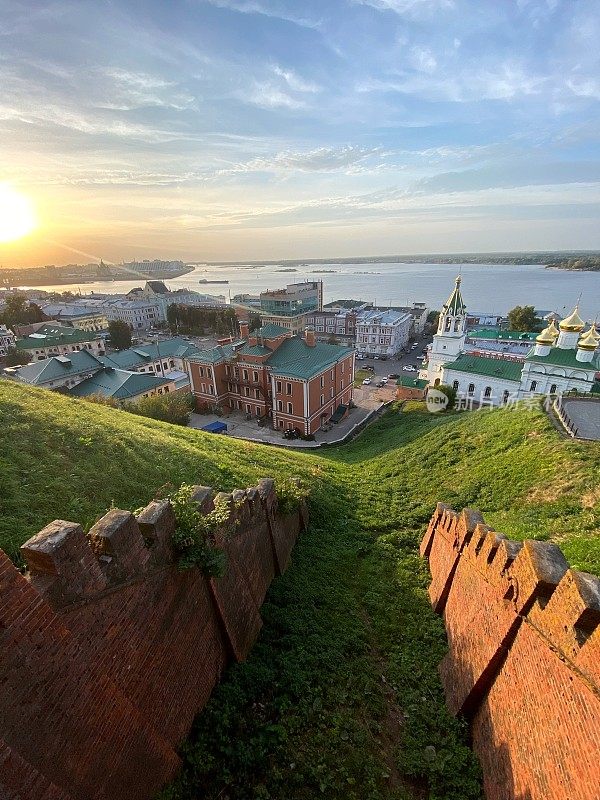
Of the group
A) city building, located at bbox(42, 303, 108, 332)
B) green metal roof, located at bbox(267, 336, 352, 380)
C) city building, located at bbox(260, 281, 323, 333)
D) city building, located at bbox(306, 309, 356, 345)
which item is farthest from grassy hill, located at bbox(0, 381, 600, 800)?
city building, located at bbox(42, 303, 108, 332)

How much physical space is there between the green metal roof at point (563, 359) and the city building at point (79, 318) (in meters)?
82.9

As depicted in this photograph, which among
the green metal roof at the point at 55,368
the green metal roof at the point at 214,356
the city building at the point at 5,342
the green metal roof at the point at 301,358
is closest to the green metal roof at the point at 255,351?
the green metal roof at the point at 301,358

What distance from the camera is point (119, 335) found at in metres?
66.2

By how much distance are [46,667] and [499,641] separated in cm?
594

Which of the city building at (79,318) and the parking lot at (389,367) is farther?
the city building at (79,318)

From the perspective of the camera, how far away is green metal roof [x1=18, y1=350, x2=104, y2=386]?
3962 centimetres

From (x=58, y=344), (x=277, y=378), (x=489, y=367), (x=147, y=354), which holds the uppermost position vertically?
(x=489, y=367)

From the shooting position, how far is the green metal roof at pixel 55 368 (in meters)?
39.6

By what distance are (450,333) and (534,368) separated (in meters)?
9.38

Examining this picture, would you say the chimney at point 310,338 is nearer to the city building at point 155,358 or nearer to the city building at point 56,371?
the city building at point 155,358

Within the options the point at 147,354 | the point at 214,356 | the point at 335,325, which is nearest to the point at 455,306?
the point at 214,356

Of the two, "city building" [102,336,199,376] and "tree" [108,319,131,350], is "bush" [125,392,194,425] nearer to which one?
"city building" [102,336,199,376]

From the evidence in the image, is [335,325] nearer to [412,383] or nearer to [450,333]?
[450,333]

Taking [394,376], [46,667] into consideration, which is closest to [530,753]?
[46,667]
